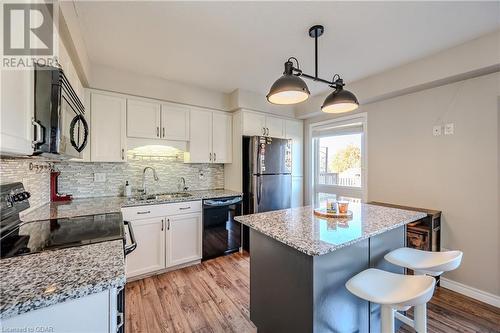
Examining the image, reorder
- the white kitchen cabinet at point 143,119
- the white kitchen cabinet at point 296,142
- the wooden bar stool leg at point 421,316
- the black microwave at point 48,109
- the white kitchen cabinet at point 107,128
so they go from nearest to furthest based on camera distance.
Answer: the black microwave at point 48,109 → the wooden bar stool leg at point 421,316 → the white kitchen cabinet at point 107,128 → the white kitchen cabinet at point 143,119 → the white kitchen cabinet at point 296,142

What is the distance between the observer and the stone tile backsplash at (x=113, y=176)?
1.93 m

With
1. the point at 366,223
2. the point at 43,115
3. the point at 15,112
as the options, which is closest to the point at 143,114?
the point at 43,115

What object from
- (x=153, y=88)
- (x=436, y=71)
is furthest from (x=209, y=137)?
(x=436, y=71)

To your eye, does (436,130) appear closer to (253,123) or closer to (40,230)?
(253,123)

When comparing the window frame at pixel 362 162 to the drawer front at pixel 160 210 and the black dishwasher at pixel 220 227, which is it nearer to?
the black dishwasher at pixel 220 227

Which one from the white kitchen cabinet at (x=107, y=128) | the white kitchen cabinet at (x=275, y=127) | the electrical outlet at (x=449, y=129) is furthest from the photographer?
the white kitchen cabinet at (x=275, y=127)

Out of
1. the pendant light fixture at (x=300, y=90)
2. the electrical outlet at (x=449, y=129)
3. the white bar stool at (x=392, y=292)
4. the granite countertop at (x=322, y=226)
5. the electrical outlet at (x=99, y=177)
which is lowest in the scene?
the white bar stool at (x=392, y=292)

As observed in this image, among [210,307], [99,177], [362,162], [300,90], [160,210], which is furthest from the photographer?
[362,162]

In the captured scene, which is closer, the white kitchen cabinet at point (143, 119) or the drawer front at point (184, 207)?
the drawer front at point (184, 207)

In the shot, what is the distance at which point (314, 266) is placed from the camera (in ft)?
4.13

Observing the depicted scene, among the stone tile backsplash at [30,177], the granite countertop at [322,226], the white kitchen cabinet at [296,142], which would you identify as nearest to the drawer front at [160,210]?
the stone tile backsplash at [30,177]

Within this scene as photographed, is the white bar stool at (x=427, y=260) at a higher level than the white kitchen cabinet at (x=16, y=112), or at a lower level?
lower

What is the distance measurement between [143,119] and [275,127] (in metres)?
2.09

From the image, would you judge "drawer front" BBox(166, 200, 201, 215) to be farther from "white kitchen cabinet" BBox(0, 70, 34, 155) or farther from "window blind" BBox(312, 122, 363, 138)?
"window blind" BBox(312, 122, 363, 138)
